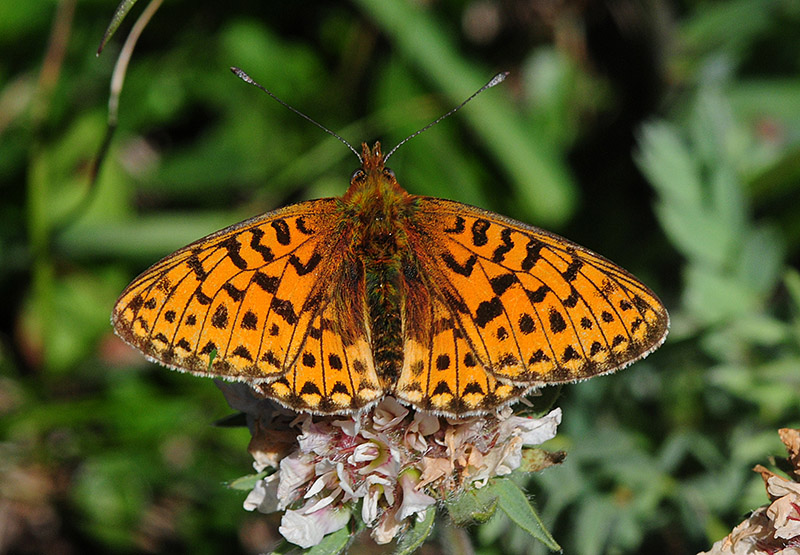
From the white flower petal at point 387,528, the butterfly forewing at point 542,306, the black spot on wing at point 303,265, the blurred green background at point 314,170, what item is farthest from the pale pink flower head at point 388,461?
the blurred green background at point 314,170

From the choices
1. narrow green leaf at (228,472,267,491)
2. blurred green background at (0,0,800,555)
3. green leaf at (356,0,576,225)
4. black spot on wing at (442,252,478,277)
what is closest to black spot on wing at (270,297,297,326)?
black spot on wing at (442,252,478,277)

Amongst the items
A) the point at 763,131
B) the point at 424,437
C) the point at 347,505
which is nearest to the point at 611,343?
the point at 424,437

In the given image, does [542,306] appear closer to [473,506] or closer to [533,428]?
[533,428]

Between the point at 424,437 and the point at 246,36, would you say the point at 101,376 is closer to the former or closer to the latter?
the point at 246,36

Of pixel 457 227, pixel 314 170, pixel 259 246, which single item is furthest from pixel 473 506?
pixel 314 170

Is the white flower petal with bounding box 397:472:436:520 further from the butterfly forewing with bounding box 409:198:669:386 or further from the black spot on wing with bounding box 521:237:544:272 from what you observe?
the black spot on wing with bounding box 521:237:544:272

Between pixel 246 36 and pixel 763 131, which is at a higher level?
pixel 246 36
